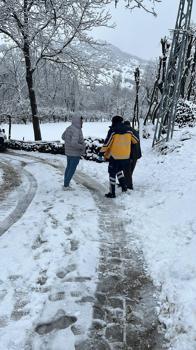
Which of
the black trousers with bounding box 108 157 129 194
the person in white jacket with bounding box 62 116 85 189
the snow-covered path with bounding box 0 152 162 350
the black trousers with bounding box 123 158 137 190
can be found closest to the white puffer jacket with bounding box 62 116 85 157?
the person in white jacket with bounding box 62 116 85 189

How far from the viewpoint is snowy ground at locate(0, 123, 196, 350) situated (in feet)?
13.4

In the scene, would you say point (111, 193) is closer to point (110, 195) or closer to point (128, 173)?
point (110, 195)

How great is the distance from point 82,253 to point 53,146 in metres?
13.9

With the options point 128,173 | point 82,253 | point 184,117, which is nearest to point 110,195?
point 128,173

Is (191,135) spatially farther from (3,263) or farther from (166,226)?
(3,263)

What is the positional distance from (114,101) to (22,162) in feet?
374

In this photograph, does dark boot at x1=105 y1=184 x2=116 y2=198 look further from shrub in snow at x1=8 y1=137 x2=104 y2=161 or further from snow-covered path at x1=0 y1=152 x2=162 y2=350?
shrub in snow at x1=8 y1=137 x2=104 y2=161

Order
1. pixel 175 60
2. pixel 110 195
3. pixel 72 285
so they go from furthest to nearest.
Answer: pixel 175 60 < pixel 110 195 < pixel 72 285

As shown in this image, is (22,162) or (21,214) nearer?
(21,214)

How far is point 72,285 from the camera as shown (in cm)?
478

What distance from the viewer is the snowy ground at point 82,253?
4.07 m

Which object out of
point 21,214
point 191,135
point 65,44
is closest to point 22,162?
point 191,135

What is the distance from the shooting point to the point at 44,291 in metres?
4.62

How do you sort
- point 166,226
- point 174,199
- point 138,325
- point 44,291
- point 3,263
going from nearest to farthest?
point 138,325 → point 44,291 → point 3,263 → point 166,226 → point 174,199
